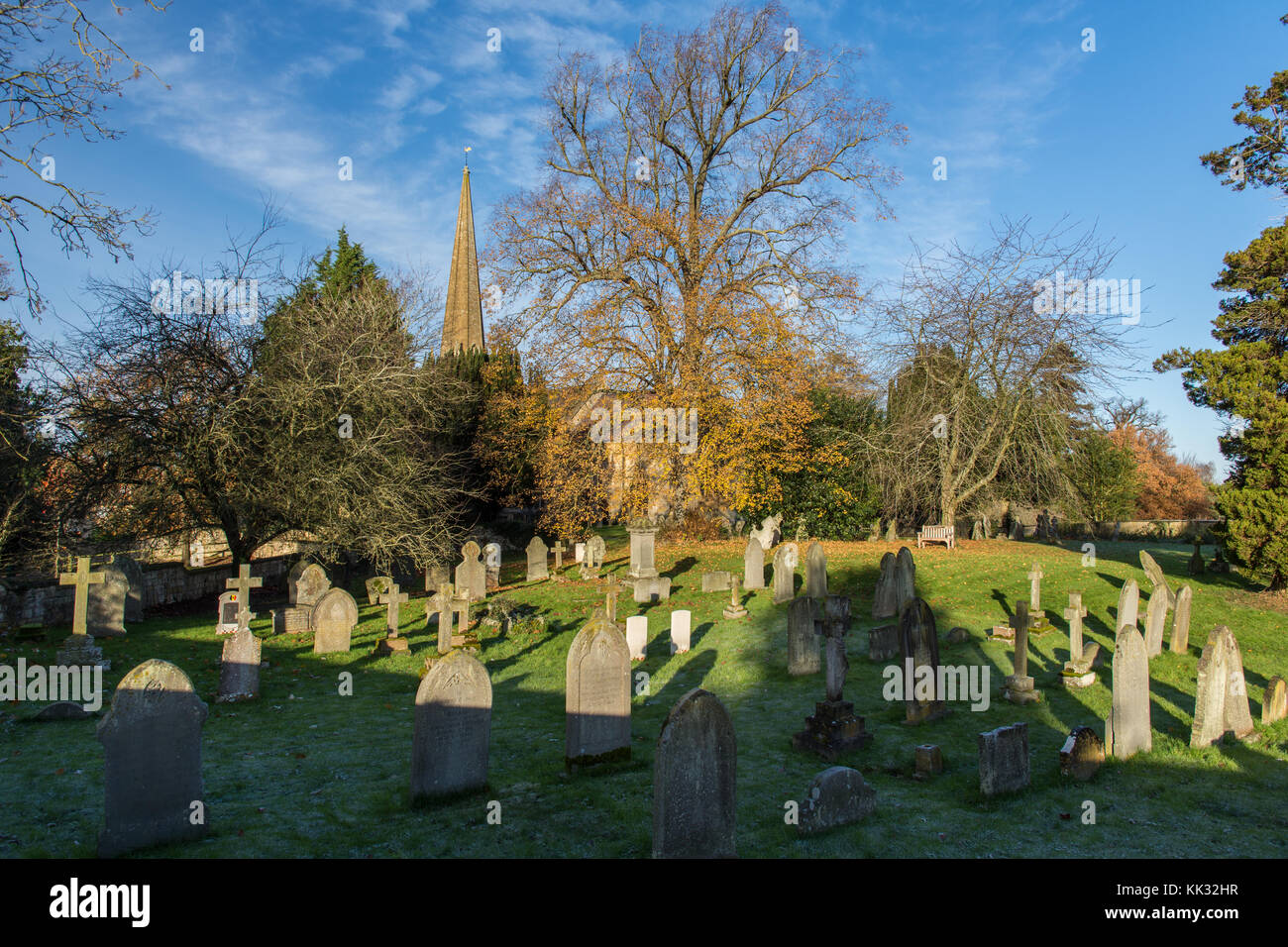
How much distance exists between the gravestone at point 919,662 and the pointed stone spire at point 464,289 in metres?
34.9

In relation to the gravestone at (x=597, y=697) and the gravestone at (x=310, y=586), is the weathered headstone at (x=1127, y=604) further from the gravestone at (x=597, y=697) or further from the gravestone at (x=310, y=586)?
the gravestone at (x=310, y=586)

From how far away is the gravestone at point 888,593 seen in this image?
14.3m

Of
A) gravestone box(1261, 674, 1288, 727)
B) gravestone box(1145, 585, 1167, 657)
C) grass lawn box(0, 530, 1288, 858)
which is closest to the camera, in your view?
grass lawn box(0, 530, 1288, 858)

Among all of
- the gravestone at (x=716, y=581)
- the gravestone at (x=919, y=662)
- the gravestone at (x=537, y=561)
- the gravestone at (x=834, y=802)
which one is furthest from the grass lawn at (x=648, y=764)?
the gravestone at (x=537, y=561)

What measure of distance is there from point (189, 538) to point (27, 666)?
25.6 ft

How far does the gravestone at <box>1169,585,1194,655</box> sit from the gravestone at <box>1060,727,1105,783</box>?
655 cm

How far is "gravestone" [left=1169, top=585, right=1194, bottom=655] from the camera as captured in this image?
11.8 metres

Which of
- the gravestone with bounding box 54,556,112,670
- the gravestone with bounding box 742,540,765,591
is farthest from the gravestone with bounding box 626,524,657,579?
the gravestone with bounding box 54,556,112,670

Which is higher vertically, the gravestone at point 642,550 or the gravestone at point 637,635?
the gravestone at point 642,550

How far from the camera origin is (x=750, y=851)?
5.33 metres

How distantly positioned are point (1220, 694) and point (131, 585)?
19134 millimetres

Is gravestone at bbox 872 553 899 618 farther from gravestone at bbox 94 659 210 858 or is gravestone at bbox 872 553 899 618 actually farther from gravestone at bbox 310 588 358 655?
gravestone at bbox 94 659 210 858

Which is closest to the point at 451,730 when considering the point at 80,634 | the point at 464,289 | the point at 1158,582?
the point at 80,634
